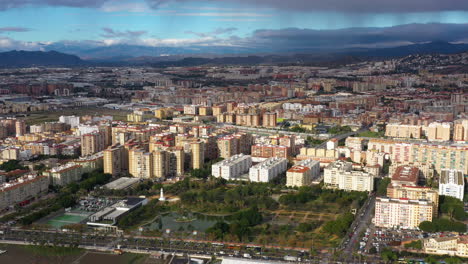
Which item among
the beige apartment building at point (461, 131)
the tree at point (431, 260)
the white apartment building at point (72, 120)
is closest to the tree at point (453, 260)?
the tree at point (431, 260)

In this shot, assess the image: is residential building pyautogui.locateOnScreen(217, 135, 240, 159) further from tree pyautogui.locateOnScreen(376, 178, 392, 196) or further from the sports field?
the sports field

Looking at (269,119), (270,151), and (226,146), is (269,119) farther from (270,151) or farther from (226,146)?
(270,151)

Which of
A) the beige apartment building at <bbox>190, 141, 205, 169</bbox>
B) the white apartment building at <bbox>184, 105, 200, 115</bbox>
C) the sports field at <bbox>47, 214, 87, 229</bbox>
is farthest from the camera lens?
the white apartment building at <bbox>184, 105, 200, 115</bbox>

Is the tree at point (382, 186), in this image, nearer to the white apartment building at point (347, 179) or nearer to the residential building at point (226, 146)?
the white apartment building at point (347, 179)

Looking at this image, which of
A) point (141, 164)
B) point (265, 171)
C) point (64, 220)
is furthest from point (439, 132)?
point (64, 220)

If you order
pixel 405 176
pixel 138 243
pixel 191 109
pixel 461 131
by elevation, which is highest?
pixel 191 109

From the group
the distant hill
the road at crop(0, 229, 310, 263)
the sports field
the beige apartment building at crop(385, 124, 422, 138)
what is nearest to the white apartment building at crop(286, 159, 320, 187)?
the road at crop(0, 229, 310, 263)
